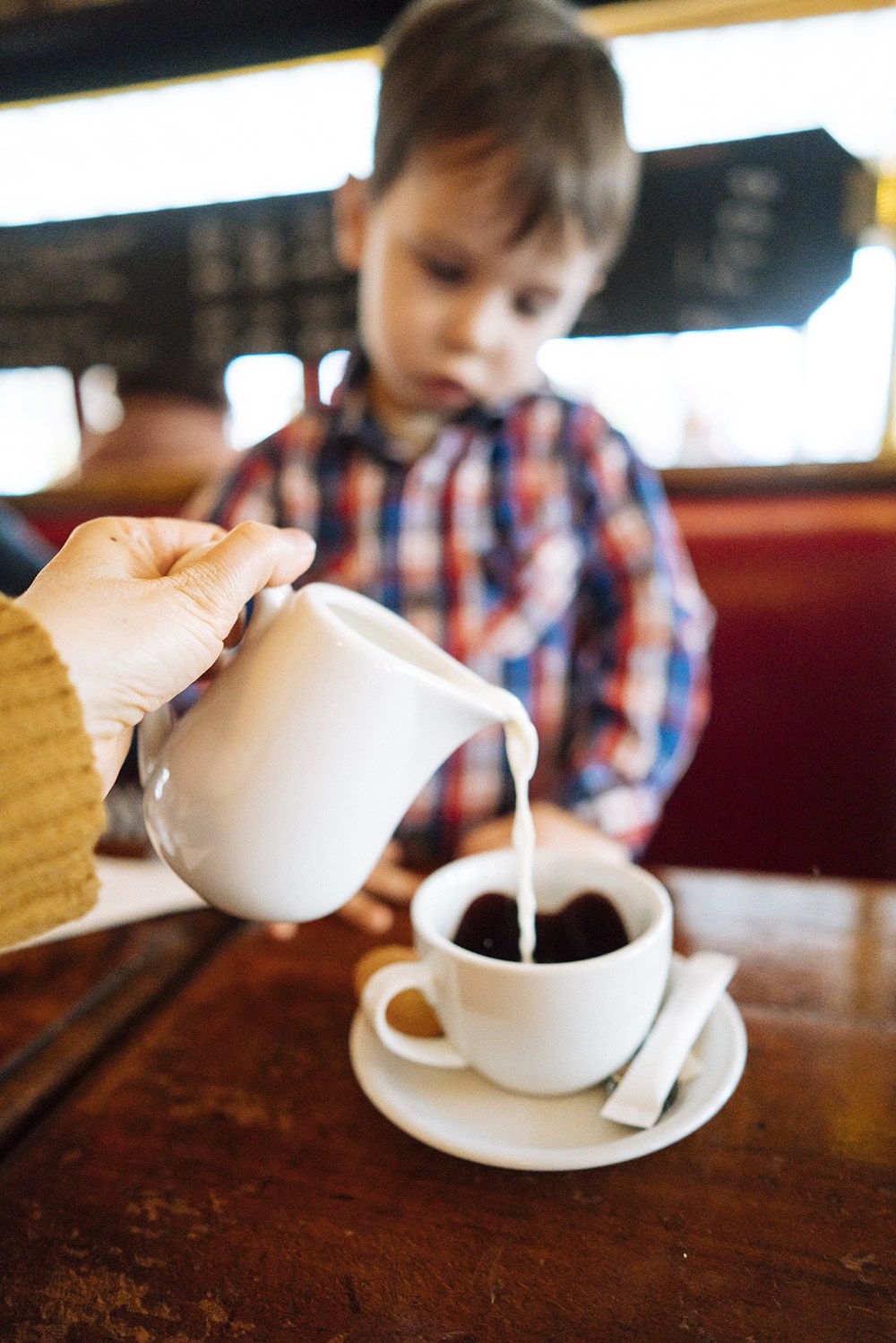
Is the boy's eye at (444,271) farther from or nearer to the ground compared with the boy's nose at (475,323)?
farther from the ground

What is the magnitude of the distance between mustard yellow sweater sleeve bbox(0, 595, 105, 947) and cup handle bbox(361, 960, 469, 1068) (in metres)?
0.17

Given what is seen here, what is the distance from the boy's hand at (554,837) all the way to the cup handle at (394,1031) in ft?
0.83

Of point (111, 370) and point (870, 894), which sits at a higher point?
point (111, 370)

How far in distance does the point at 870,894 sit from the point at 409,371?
63cm

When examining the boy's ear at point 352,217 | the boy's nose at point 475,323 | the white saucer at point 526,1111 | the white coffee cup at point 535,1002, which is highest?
the boy's ear at point 352,217

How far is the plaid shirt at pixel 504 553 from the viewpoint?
0.97 meters

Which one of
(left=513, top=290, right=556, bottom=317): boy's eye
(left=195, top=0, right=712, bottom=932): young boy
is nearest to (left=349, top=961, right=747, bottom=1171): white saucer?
(left=195, top=0, right=712, bottom=932): young boy

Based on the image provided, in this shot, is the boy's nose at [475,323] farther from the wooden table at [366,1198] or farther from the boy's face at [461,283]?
the wooden table at [366,1198]

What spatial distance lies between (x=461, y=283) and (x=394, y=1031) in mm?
661

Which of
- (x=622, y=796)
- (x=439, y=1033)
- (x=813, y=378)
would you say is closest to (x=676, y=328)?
(x=813, y=378)

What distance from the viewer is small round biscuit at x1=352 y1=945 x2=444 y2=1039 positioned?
484mm

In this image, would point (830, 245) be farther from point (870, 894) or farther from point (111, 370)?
point (111, 370)

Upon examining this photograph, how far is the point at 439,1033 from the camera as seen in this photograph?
482mm

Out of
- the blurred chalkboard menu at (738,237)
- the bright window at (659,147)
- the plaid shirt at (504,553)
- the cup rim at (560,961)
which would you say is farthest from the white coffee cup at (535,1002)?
the blurred chalkboard menu at (738,237)
